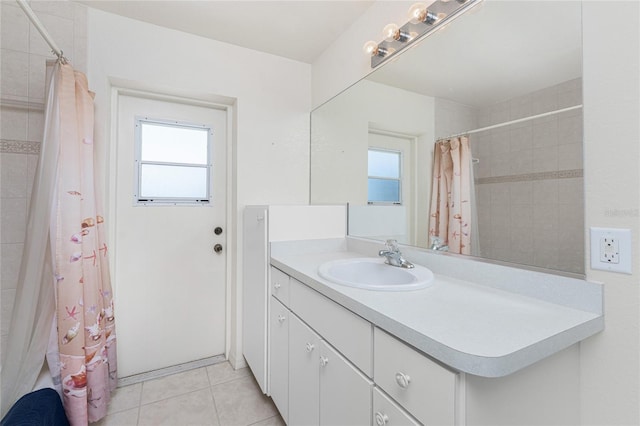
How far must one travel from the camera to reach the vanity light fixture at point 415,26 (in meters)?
1.21

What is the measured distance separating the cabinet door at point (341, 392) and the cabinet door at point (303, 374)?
53 millimetres

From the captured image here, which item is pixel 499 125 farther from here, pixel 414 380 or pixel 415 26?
pixel 414 380

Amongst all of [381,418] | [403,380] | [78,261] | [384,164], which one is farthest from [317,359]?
[78,261]

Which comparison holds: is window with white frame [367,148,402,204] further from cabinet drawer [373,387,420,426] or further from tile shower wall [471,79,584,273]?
cabinet drawer [373,387,420,426]

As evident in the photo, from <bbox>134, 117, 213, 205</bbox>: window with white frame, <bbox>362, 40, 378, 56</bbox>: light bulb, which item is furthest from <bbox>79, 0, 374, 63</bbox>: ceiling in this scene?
<bbox>134, 117, 213, 205</bbox>: window with white frame

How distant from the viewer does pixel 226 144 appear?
2.21 metres

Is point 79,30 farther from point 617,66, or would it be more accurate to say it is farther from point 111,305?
point 617,66

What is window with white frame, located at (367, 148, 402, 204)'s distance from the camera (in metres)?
1.56

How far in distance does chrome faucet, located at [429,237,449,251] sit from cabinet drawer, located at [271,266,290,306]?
0.72 metres

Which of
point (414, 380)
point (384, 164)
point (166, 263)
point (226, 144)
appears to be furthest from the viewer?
point (226, 144)

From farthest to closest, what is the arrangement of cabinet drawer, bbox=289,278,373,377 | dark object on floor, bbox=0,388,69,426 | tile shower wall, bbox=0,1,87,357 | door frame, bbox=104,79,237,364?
door frame, bbox=104,79,237,364 < tile shower wall, bbox=0,1,87,357 < dark object on floor, bbox=0,388,69,426 < cabinet drawer, bbox=289,278,373,377

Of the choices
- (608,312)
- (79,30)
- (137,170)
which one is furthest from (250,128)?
(608,312)

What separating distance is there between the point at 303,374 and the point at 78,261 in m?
1.25

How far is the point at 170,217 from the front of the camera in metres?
2.05
